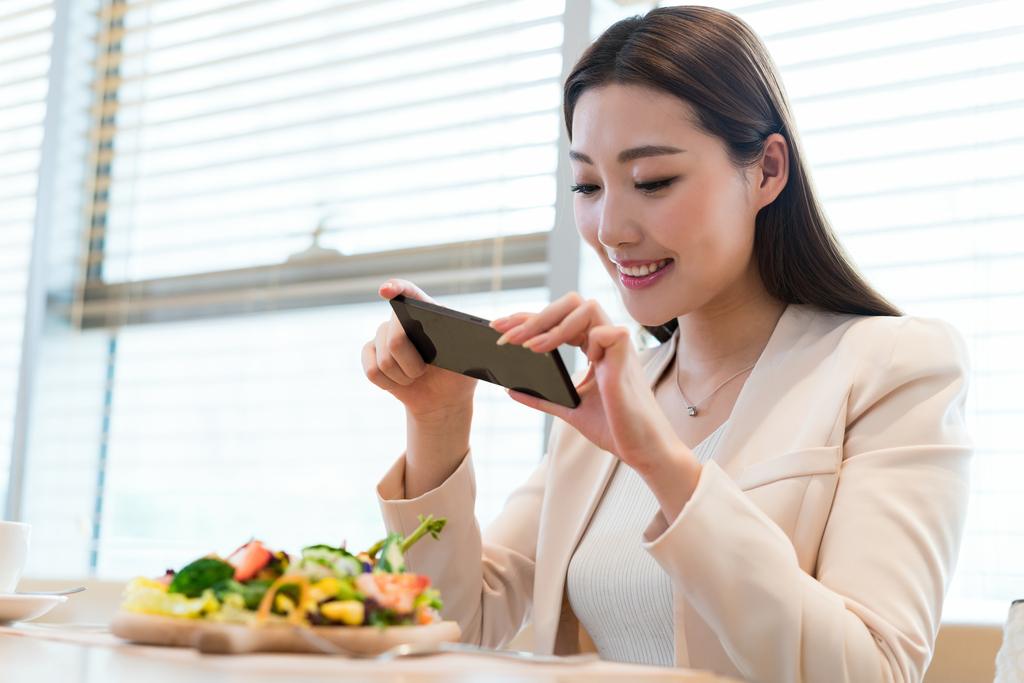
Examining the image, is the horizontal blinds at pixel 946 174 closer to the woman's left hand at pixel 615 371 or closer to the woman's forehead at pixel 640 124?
the woman's forehead at pixel 640 124

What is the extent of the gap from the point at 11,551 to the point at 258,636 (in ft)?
1.75

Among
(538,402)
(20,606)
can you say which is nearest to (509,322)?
(538,402)

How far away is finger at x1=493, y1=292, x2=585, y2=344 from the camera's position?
0.78 meters

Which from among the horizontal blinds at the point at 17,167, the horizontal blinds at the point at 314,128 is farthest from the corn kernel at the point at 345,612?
the horizontal blinds at the point at 17,167

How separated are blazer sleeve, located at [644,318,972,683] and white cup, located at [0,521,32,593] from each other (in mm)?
646

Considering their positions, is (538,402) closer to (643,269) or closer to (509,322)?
(509,322)

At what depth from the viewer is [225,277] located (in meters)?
2.58

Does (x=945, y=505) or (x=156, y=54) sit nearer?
(x=945, y=505)

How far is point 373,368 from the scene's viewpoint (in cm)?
103

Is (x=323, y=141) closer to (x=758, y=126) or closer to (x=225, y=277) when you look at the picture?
(x=225, y=277)

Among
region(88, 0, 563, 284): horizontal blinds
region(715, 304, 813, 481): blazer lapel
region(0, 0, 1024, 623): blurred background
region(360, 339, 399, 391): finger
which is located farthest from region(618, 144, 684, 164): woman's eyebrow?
region(88, 0, 563, 284): horizontal blinds

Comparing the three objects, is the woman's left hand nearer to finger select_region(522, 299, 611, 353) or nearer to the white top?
finger select_region(522, 299, 611, 353)

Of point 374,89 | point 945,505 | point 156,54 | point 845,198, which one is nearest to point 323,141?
point 374,89

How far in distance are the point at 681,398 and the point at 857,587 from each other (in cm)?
46
